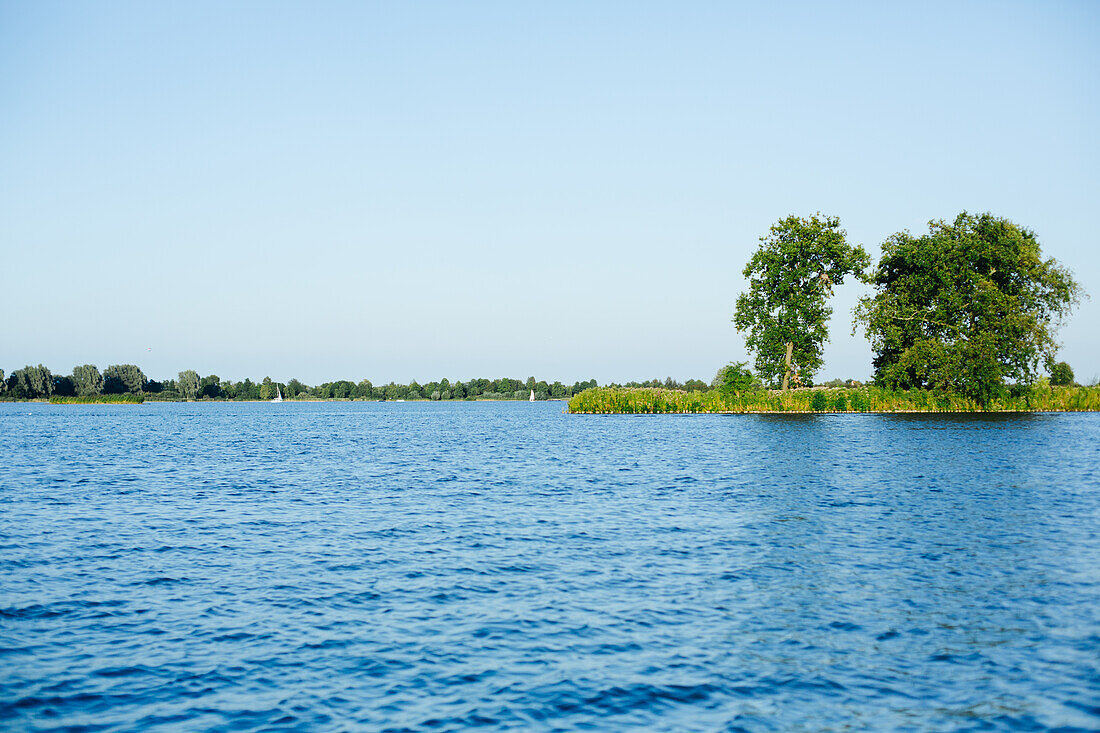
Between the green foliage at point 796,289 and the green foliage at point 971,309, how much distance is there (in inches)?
256

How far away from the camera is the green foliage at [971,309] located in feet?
285

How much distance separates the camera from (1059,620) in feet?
45.5

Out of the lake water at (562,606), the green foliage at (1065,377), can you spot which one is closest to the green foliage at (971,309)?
the green foliage at (1065,377)

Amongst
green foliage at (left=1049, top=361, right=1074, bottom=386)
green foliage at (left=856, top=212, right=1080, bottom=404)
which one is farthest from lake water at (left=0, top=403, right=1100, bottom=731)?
green foliage at (left=1049, top=361, right=1074, bottom=386)

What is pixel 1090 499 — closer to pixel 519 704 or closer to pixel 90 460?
pixel 519 704

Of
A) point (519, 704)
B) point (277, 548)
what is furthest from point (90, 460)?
point (519, 704)

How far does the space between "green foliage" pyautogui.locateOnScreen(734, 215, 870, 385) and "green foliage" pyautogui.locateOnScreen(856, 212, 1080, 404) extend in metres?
6.49

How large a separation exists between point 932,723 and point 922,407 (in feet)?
307

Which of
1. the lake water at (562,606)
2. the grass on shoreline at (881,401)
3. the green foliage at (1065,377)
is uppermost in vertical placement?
the green foliage at (1065,377)

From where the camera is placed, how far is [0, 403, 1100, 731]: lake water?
Result: 1070 cm

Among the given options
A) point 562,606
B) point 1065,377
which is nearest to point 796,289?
point 1065,377

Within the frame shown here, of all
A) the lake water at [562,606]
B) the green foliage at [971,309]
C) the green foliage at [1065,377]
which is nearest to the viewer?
the lake water at [562,606]

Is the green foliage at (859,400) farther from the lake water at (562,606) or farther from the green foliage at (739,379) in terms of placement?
the lake water at (562,606)

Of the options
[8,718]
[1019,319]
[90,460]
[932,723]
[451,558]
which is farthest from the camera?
[1019,319]
